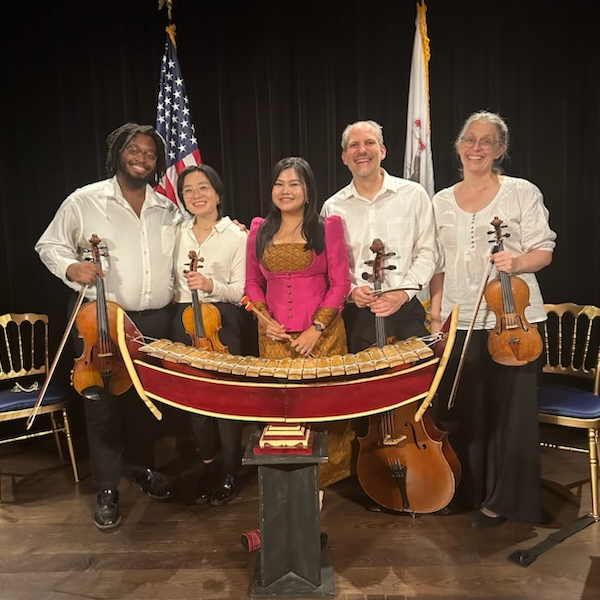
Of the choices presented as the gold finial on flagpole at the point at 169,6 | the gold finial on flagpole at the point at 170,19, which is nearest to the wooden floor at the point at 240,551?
the gold finial on flagpole at the point at 170,19

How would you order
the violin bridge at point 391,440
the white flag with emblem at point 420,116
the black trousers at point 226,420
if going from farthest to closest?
the white flag with emblem at point 420,116, the black trousers at point 226,420, the violin bridge at point 391,440

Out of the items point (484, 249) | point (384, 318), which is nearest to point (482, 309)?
point (484, 249)

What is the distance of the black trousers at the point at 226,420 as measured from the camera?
3.26 meters

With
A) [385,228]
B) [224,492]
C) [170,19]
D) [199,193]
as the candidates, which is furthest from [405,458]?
[170,19]

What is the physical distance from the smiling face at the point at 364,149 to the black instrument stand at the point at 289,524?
56.0 inches

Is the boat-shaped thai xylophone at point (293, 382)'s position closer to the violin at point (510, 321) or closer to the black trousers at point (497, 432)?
the violin at point (510, 321)

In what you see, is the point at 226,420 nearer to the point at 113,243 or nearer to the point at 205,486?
the point at 205,486

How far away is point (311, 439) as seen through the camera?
2.42m

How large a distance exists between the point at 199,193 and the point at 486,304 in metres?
1.66

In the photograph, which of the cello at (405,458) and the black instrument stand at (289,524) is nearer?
the black instrument stand at (289,524)

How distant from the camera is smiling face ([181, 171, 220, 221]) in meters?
3.21

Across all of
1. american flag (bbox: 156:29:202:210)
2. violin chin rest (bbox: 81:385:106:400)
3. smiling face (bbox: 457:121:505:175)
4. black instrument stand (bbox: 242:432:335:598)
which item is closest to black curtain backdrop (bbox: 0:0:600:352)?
american flag (bbox: 156:29:202:210)

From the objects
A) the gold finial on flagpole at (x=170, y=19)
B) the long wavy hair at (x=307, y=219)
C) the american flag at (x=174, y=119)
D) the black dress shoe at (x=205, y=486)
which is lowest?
the black dress shoe at (x=205, y=486)

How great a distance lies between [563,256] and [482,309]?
4.62 ft
